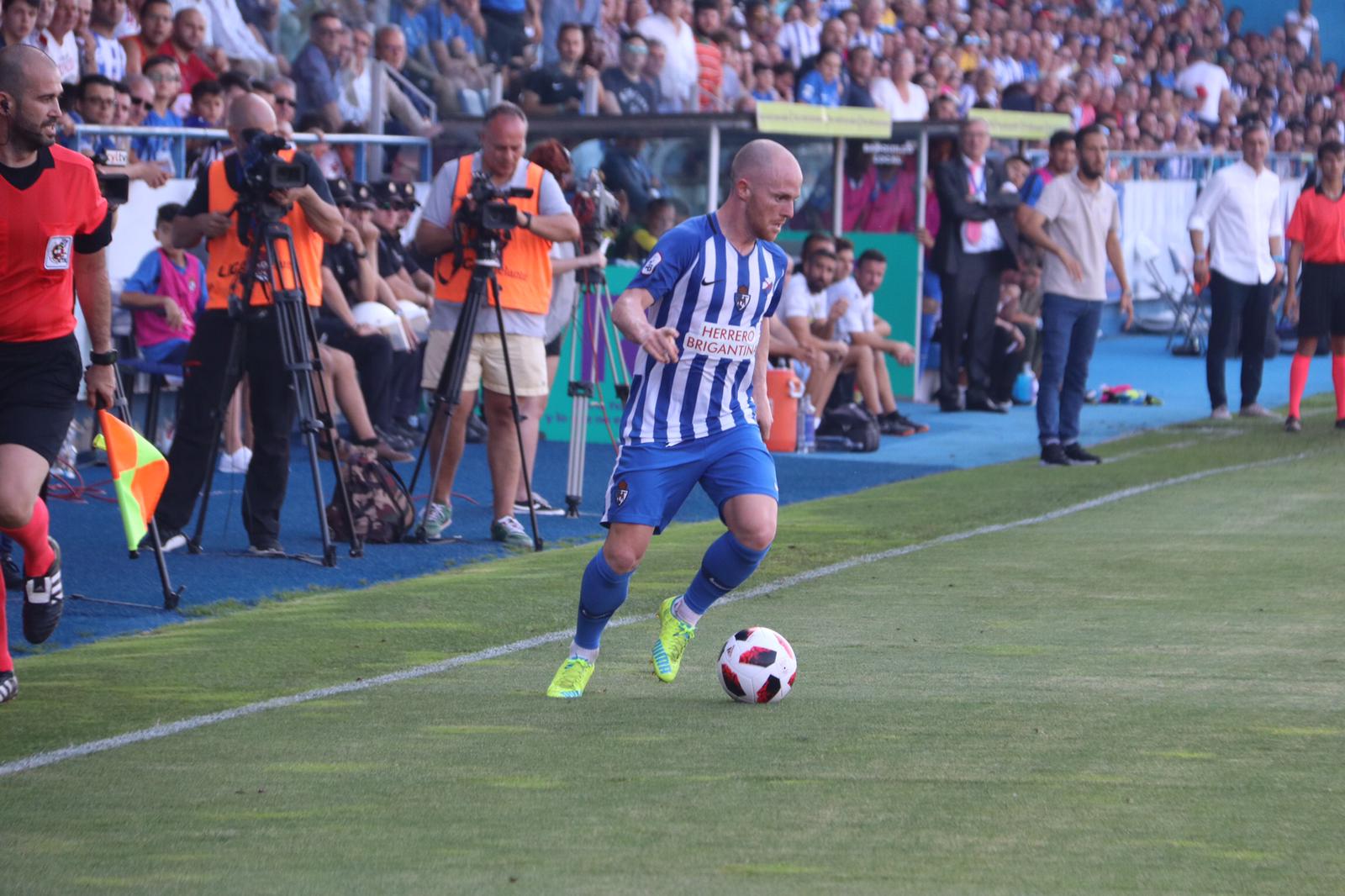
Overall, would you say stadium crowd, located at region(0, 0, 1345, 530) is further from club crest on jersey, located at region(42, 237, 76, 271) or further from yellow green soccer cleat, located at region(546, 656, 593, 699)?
yellow green soccer cleat, located at region(546, 656, 593, 699)

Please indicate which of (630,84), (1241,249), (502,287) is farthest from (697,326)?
(630,84)

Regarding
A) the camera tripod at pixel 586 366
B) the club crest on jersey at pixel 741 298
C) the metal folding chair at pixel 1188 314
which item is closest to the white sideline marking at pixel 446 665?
the camera tripod at pixel 586 366

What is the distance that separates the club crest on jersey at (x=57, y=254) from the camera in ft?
20.7

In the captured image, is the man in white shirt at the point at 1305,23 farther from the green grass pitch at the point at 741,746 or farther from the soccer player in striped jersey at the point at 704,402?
the soccer player in striped jersey at the point at 704,402

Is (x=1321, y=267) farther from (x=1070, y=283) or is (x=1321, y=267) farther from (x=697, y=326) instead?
(x=697, y=326)

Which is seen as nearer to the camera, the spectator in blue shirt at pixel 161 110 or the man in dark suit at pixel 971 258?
the spectator in blue shirt at pixel 161 110

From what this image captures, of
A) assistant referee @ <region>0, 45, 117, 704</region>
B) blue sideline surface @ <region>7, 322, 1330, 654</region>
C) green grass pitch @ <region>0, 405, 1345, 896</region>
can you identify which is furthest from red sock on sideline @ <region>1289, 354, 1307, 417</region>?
assistant referee @ <region>0, 45, 117, 704</region>

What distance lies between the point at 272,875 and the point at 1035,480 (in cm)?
909

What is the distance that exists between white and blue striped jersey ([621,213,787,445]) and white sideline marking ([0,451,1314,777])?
52.1 inches

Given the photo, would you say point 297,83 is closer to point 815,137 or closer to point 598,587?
point 815,137

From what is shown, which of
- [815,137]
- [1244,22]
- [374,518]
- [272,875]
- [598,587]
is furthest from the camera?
[1244,22]

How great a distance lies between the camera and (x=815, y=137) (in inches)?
725

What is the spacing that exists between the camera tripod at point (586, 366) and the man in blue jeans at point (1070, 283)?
3073mm

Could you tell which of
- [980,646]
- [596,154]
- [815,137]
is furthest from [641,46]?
[980,646]
